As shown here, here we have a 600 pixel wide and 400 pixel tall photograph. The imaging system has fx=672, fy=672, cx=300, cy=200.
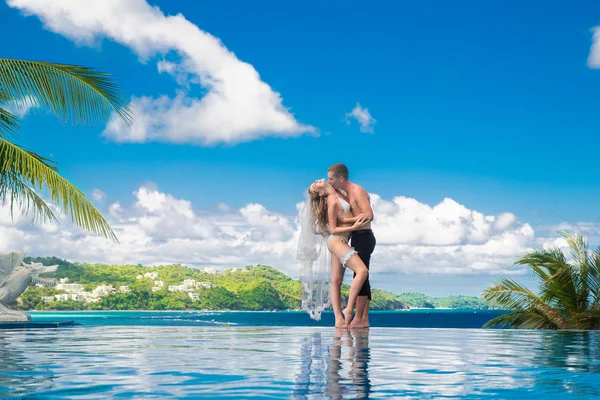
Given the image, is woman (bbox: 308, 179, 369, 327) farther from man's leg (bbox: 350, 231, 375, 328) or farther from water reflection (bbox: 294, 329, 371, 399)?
water reflection (bbox: 294, 329, 371, 399)

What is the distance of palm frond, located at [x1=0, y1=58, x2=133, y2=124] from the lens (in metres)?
12.0

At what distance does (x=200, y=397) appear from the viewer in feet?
9.82

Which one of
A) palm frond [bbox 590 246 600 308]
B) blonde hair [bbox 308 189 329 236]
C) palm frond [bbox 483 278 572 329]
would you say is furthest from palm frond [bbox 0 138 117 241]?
palm frond [bbox 590 246 600 308]

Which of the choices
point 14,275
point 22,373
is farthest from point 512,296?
point 14,275

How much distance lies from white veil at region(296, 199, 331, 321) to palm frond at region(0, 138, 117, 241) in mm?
3426

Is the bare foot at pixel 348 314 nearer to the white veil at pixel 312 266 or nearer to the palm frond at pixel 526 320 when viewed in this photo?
the white veil at pixel 312 266

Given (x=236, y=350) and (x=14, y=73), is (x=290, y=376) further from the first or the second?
(x=14, y=73)

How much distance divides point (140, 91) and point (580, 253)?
18970 cm

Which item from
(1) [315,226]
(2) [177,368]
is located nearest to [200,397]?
(2) [177,368]

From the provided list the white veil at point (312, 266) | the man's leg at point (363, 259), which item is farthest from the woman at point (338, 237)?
the white veil at point (312, 266)

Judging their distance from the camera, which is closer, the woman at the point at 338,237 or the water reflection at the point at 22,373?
the water reflection at the point at 22,373

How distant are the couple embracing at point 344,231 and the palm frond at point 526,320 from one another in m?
7.24

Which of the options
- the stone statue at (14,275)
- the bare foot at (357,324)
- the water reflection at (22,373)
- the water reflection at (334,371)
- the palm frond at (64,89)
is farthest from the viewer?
the stone statue at (14,275)

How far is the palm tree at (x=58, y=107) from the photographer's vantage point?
11.4 meters
